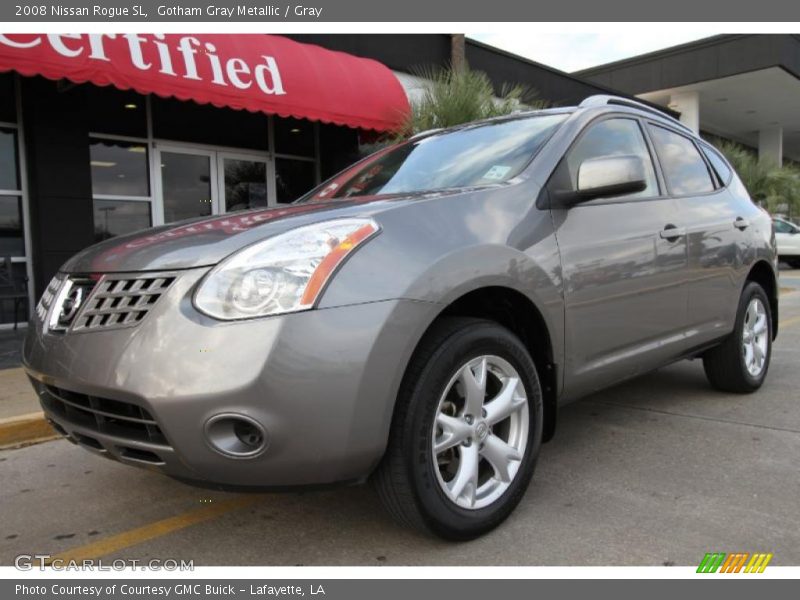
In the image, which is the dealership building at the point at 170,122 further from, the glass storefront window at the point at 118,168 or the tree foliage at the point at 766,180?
the tree foliage at the point at 766,180

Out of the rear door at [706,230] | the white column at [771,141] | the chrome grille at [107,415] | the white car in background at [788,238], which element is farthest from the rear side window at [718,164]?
the white column at [771,141]

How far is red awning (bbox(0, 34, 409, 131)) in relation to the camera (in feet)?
20.9

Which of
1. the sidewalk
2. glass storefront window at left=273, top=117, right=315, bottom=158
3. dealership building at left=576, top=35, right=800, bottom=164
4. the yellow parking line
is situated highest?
dealership building at left=576, top=35, right=800, bottom=164

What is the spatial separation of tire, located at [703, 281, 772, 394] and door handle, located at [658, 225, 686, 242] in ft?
3.51

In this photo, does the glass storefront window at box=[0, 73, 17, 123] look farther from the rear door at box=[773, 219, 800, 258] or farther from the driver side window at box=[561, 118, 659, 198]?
the rear door at box=[773, 219, 800, 258]

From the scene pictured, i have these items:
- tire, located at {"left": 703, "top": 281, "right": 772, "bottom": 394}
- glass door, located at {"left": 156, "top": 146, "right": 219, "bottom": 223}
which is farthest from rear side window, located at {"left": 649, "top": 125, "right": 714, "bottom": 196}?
glass door, located at {"left": 156, "top": 146, "right": 219, "bottom": 223}

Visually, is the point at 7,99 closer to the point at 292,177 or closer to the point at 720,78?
the point at 292,177

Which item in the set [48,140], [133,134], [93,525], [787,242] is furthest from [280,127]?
[787,242]

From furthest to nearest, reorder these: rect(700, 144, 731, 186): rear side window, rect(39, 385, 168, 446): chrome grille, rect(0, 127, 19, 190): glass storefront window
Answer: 1. rect(0, 127, 19, 190): glass storefront window
2. rect(700, 144, 731, 186): rear side window
3. rect(39, 385, 168, 446): chrome grille

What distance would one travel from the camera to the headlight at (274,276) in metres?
2.10

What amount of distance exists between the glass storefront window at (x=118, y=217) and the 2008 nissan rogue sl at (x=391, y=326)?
6170 millimetres

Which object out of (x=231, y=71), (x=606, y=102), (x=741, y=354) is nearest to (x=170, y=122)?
(x=231, y=71)

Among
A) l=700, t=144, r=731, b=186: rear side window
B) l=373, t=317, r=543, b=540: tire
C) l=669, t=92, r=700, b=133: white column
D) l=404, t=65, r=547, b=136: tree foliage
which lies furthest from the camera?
l=669, t=92, r=700, b=133: white column

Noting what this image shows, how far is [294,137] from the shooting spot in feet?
34.9
